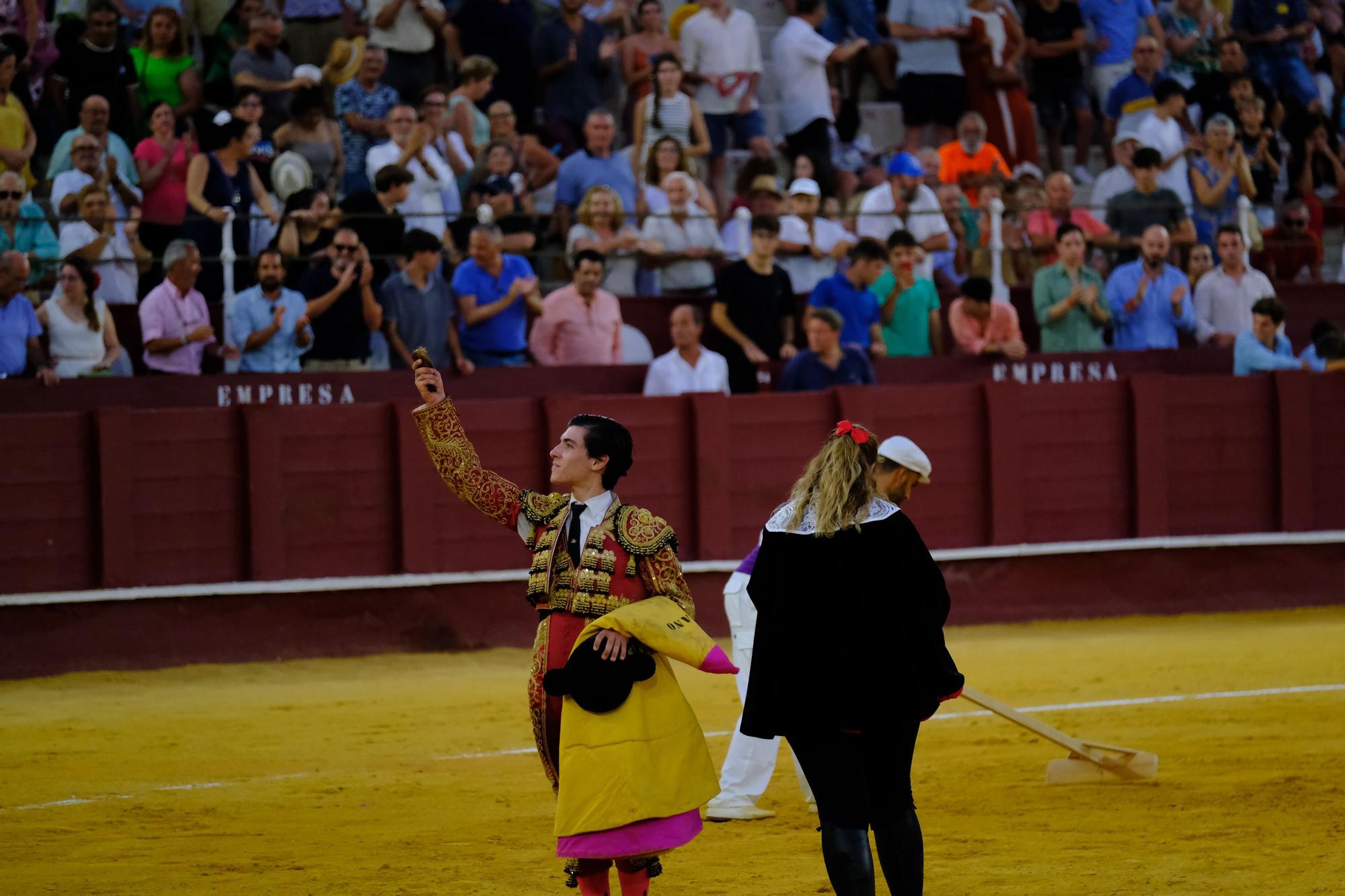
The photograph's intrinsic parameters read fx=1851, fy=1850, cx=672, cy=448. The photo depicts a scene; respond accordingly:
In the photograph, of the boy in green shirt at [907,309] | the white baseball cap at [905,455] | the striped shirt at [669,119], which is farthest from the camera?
the striped shirt at [669,119]

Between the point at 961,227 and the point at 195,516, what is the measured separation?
19.0 feet

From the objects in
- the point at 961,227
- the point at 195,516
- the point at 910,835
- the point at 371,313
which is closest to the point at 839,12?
the point at 961,227

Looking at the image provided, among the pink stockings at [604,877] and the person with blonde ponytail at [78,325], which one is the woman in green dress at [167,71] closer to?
the person with blonde ponytail at [78,325]

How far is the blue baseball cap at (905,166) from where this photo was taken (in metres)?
13.1

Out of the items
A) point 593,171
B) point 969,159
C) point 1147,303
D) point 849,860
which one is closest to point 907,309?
point 1147,303

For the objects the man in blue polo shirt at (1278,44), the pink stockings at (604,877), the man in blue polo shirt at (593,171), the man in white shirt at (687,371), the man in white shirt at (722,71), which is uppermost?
the man in blue polo shirt at (1278,44)

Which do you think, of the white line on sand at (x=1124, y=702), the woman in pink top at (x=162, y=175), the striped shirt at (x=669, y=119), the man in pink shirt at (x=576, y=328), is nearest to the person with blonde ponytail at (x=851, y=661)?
the white line on sand at (x=1124, y=702)

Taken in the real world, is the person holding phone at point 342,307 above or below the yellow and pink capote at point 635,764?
above

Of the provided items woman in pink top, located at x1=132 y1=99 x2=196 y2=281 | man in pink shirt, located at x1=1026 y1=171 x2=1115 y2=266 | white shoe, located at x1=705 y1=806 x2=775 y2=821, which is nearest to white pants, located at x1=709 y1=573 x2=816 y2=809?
white shoe, located at x1=705 y1=806 x2=775 y2=821

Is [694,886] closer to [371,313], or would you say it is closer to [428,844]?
[428,844]

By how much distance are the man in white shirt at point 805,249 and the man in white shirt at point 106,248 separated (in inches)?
165

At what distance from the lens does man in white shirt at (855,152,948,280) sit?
509 inches

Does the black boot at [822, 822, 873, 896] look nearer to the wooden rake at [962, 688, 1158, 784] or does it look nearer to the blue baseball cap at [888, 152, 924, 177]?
the wooden rake at [962, 688, 1158, 784]

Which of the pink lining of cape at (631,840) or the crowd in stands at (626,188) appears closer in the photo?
the pink lining of cape at (631,840)
